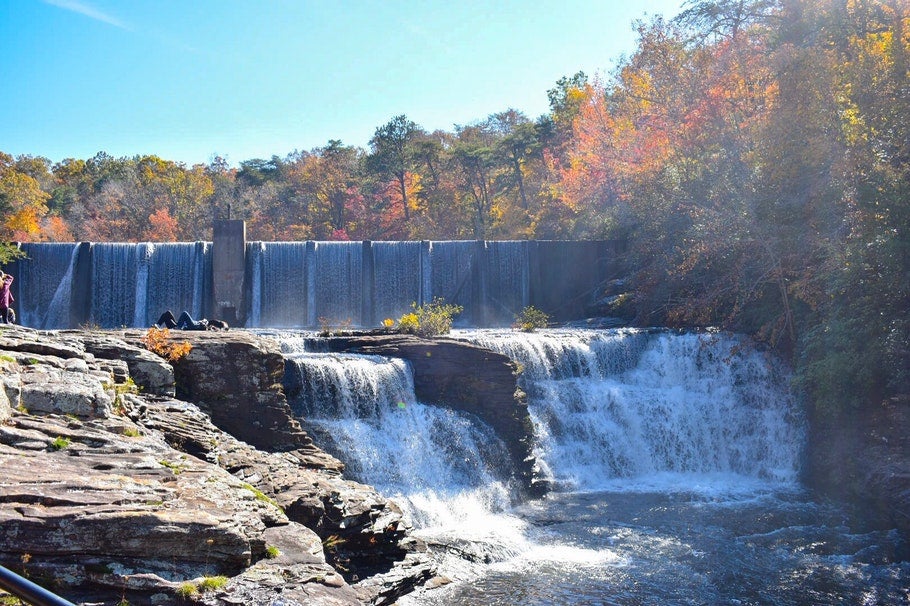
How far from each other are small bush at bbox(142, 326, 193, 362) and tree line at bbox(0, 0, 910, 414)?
11.7 metres

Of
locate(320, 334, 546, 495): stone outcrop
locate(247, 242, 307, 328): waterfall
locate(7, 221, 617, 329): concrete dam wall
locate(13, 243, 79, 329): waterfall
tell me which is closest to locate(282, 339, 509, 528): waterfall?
locate(320, 334, 546, 495): stone outcrop

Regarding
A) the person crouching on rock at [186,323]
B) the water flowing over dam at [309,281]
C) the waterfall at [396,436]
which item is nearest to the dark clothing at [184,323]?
the person crouching on rock at [186,323]

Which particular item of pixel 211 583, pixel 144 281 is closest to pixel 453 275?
pixel 144 281

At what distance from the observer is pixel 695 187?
2523 centimetres

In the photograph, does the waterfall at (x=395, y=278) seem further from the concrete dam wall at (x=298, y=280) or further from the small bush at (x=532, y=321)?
the small bush at (x=532, y=321)

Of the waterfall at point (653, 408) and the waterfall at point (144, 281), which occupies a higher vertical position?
the waterfall at point (144, 281)

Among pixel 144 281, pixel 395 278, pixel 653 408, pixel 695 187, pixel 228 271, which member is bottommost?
pixel 653 408

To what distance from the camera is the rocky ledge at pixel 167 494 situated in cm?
545

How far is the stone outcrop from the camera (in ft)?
50.5

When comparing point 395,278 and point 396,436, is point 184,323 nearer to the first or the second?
point 396,436

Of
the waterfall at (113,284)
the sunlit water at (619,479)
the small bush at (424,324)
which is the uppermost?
the waterfall at (113,284)

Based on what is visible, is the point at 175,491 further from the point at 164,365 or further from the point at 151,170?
the point at 151,170

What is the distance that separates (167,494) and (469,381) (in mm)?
9714

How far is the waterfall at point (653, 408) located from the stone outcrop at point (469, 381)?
858mm
